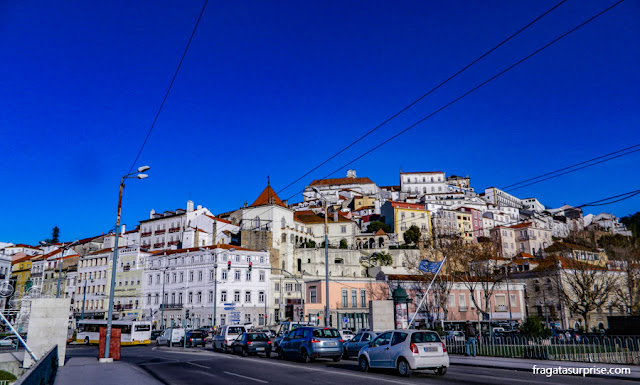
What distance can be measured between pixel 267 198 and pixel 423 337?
73884 millimetres

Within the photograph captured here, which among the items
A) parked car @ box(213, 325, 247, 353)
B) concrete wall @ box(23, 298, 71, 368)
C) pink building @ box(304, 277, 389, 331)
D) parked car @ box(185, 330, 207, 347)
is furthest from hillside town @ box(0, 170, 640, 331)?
concrete wall @ box(23, 298, 71, 368)

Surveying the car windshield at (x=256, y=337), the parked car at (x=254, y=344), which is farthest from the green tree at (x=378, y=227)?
the parked car at (x=254, y=344)

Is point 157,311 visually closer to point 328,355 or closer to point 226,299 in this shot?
point 226,299

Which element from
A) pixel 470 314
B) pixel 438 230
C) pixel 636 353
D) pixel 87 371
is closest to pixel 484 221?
pixel 438 230

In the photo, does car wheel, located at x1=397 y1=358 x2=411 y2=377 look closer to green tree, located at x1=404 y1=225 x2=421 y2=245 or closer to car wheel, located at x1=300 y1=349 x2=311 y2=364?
car wheel, located at x1=300 y1=349 x2=311 y2=364

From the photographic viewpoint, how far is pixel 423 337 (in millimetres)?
14352

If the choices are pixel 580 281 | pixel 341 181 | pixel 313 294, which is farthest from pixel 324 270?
pixel 341 181

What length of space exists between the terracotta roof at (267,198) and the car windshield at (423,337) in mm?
68679

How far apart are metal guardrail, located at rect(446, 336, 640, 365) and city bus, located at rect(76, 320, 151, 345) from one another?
31919 mm

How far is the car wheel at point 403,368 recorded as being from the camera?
13807mm

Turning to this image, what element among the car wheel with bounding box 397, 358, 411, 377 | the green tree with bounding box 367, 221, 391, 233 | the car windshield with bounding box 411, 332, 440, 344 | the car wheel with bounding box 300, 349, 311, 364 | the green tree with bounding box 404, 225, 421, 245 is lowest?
the car wheel with bounding box 300, 349, 311, 364

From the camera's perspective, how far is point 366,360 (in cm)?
1585

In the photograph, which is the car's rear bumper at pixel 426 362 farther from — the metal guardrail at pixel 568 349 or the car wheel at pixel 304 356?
the metal guardrail at pixel 568 349

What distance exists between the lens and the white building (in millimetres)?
57469
